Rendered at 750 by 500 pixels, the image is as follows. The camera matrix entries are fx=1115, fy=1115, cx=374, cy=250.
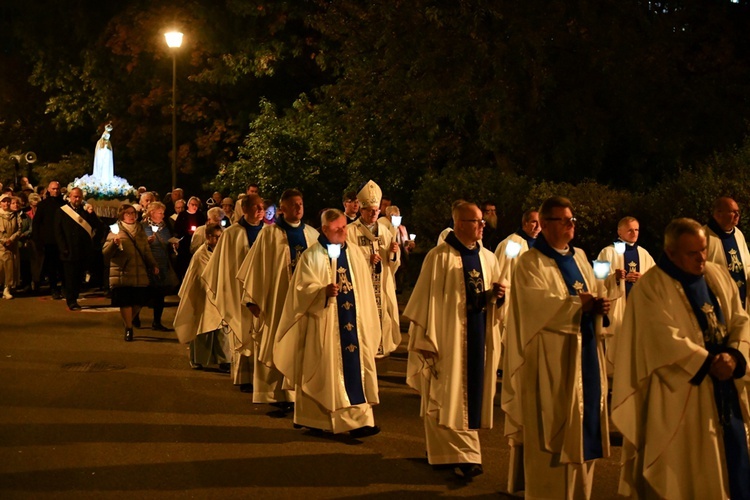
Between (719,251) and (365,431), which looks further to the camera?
(719,251)

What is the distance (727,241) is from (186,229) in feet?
37.1

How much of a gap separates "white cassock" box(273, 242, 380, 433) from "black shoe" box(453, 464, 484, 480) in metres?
1.57

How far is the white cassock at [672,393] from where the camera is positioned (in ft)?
21.6

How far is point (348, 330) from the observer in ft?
33.2

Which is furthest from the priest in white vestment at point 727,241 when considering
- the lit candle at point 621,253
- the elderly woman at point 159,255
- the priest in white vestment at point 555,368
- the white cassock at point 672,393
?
the elderly woman at point 159,255

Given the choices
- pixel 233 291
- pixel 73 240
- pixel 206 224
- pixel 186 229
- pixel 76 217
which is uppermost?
pixel 76 217

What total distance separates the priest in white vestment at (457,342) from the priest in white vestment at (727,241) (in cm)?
266

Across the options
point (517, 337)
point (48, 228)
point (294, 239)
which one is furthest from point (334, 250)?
point (48, 228)

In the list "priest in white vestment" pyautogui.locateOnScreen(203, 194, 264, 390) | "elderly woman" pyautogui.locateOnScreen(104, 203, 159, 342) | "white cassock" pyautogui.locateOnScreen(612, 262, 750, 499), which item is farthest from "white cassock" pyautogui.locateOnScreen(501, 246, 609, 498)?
"elderly woman" pyautogui.locateOnScreen(104, 203, 159, 342)

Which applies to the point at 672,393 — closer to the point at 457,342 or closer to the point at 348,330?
the point at 457,342

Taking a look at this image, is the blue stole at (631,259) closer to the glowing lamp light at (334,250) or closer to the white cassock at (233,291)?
the glowing lamp light at (334,250)

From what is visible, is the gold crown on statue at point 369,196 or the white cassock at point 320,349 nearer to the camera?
the white cassock at point 320,349

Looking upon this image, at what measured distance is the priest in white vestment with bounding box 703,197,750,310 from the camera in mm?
10211

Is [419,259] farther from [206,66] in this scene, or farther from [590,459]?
[590,459]
